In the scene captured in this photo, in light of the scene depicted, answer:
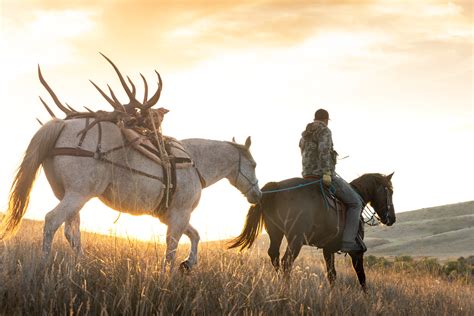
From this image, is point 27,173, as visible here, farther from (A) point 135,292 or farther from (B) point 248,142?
(B) point 248,142

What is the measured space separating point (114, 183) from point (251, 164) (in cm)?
257

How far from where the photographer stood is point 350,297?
21.2 feet

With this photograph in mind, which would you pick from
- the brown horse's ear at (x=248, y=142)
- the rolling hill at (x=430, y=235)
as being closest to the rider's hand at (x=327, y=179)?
the brown horse's ear at (x=248, y=142)

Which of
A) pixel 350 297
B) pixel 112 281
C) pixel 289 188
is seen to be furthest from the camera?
pixel 289 188

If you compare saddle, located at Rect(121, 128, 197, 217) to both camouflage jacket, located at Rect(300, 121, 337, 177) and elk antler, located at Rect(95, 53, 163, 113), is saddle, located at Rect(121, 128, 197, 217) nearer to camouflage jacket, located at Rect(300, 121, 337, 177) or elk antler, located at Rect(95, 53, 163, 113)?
elk antler, located at Rect(95, 53, 163, 113)

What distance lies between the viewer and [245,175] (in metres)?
8.73

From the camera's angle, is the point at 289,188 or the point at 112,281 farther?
the point at 289,188

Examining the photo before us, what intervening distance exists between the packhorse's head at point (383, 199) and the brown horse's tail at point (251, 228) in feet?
7.48

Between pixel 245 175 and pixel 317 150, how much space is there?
4.24 ft

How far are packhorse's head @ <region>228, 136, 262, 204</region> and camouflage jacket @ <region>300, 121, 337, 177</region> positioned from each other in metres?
0.98

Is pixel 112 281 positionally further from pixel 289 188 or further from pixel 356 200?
pixel 356 200

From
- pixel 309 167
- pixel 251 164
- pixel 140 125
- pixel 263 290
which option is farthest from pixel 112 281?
pixel 309 167

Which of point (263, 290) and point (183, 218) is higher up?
point (183, 218)

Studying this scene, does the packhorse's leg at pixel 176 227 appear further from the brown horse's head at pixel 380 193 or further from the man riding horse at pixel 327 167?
the brown horse's head at pixel 380 193
